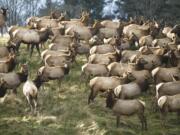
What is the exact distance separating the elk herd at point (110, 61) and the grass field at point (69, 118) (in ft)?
1.67

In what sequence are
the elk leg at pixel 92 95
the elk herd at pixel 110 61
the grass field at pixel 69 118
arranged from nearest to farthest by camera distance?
the grass field at pixel 69 118
the elk herd at pixel 110 61
the elk leg at pixel 92 95

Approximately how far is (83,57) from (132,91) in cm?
941

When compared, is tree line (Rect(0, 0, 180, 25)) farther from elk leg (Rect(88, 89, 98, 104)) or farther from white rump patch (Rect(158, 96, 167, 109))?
white rump patch (Rect(158, 96, 167, 109))

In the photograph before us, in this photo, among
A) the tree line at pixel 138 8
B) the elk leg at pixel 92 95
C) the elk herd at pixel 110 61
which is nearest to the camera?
the elk herd at pixel 110 61

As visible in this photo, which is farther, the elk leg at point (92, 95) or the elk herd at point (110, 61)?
the elk leg at point (92, 95)

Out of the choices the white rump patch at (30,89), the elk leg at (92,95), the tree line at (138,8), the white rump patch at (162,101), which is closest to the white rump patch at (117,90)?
the elk leg at (92,95)

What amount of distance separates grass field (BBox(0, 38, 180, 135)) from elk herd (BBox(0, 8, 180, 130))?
1.67ft

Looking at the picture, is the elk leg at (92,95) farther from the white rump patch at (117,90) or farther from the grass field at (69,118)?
the white rump patch at (117,90)

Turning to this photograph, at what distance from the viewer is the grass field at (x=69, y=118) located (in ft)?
73.0

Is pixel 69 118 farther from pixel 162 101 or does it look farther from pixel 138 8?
pixel 138 8

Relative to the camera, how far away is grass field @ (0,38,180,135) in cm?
2227

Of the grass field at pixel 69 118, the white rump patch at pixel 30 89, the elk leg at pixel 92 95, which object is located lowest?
the grass field at pixel 69 118

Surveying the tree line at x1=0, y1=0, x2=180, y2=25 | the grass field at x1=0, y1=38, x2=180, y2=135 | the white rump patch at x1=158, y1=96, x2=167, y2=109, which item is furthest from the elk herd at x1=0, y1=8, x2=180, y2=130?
the tree line at x1=0, y1=0, x2=180, y2=25

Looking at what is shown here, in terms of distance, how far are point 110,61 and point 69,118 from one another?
655 cm
